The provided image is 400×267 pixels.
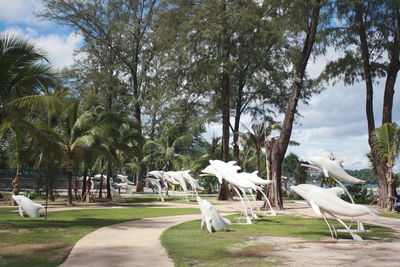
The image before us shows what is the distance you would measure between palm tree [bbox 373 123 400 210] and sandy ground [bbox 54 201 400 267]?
33.8 feet

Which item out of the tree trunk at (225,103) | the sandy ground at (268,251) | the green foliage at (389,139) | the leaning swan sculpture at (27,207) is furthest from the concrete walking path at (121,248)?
the tree trunk at (225,103)

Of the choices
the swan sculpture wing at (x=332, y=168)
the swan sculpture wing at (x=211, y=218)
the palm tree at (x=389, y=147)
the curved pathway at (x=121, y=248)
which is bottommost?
the curved pathway at (x=121, y=248)

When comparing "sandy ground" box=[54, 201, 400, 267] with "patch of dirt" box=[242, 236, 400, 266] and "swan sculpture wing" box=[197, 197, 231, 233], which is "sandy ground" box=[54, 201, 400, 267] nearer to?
"patch of dirt" box=[242, 236, 400, 266]

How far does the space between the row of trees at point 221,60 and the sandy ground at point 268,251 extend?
5.35 meters

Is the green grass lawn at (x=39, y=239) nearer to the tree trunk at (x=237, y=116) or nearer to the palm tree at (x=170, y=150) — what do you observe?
the tree trunk at (x=237, y=116)

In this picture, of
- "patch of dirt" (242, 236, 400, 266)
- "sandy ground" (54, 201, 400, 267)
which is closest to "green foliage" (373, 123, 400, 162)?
"patch of dirt" (242, 236, 400, 266)

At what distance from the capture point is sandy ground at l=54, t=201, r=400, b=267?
6652mm

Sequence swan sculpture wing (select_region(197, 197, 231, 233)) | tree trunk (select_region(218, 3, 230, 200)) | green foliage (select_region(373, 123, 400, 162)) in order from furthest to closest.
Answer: tree trunk (select_region(218, 3, 230, 200)), green foliage (select_region(373, 123, 400, 162)), swan sculpture wing (select_region(197, 197, 231, 233))

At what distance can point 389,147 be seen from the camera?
18.1 metres

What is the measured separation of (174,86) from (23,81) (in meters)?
14.4

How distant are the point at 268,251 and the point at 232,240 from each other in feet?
4.69

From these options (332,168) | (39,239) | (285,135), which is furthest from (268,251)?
(285,135)

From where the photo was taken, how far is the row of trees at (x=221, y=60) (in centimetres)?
1923

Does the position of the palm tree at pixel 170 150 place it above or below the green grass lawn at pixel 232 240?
above
